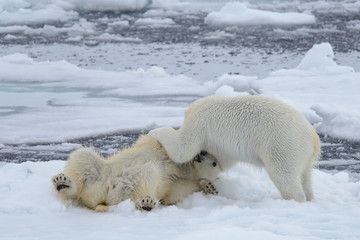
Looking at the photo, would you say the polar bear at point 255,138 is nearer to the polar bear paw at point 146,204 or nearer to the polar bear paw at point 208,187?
the polar bear paw at point 208,187

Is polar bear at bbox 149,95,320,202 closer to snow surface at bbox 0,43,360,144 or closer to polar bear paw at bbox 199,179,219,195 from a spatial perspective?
polar bear paw at bbox 199,179,219,195


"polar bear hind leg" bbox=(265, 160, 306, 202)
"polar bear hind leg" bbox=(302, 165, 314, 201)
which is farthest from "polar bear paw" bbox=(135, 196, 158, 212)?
"polar bear hind leg" bbox=(302, 165, 314, 201)

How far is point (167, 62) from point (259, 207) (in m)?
9.77

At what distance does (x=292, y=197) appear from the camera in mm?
4164

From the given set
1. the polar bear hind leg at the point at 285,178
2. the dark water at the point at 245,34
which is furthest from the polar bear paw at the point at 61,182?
the dark water at the point at 245,34

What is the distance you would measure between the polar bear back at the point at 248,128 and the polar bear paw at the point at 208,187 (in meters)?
0.23

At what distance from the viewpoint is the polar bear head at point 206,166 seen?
4648 millimetres

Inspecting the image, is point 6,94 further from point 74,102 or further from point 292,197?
point 292,197

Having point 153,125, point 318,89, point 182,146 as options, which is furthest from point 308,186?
point 318,89

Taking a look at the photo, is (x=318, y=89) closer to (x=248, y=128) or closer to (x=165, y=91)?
(x=165, y=91)

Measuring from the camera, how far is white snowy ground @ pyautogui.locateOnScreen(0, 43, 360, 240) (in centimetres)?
349

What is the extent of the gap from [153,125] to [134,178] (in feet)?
11.7

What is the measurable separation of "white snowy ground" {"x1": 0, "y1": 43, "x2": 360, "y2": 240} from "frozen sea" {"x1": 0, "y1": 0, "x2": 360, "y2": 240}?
0.6 inches

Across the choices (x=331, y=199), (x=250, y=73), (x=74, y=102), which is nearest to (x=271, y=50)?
(x=250, y=73)
